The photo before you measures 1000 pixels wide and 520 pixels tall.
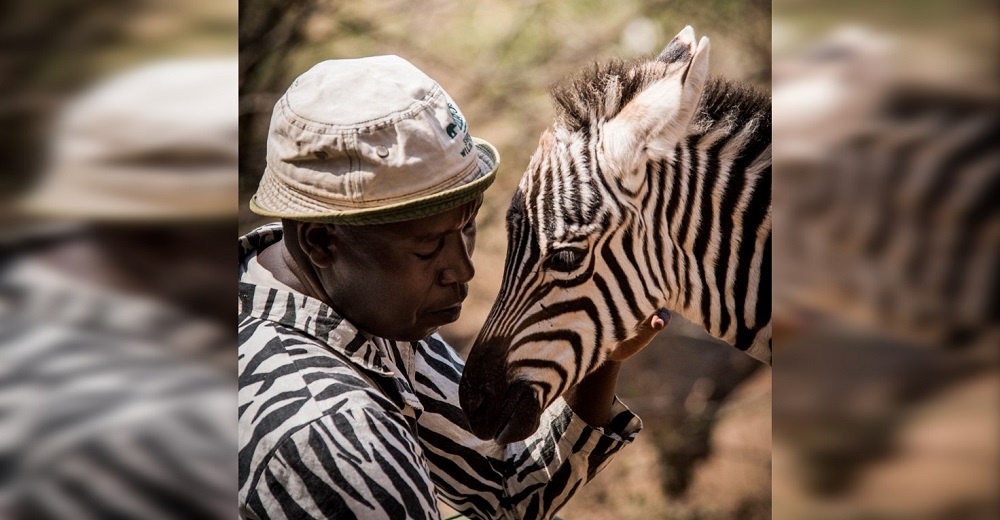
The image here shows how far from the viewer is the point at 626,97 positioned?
65.3 inches

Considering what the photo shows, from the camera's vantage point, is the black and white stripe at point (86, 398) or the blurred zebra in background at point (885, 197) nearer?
the blurred zebra in background at point (885, 197)

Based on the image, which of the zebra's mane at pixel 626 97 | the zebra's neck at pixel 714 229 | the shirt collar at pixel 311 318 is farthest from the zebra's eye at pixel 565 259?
the shirt collar at pixel 311 318

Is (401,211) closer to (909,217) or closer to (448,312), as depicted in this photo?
(448,312)

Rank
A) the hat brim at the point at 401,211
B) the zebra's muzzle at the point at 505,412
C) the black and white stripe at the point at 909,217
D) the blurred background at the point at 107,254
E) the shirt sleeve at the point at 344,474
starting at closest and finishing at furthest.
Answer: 1. the black and white stripe at the point at 909,217
2. the blurred background at the point at 107,254
3. the shirt sleeve at the point at 344,474
4. the hat brim at the point at 401,211
5. the zebra's muzzle at the point at 505,412

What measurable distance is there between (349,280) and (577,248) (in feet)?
1.41

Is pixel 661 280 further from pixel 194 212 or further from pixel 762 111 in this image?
pixel 194 212

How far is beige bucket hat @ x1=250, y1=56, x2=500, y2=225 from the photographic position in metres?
1.48

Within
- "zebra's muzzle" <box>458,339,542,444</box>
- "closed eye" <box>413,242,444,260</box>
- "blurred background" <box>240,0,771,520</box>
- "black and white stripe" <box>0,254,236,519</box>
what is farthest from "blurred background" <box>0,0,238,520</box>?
"blurred background" <box>240,0,771,520</box>

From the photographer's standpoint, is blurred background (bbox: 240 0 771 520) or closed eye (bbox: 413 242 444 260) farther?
blurred background (bbox: 240 0 771 520)

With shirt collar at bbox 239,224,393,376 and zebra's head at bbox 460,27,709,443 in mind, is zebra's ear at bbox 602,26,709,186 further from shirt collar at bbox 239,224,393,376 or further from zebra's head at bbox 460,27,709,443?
shirt collar at bbox 239,224,393,376

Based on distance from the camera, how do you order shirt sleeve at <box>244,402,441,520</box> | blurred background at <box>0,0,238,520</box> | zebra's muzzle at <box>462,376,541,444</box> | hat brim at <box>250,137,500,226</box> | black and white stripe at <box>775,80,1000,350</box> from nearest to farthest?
black and white stripe at <box>775,80,1000,350</box>
blurred background at <box>0,0,238,520</box>
shirt sleeve at <box>244,402,441,520</box>
hat brim at <box>250,137,500,226</box>
zebra's muzzle at <box>462,376,541,444</box>

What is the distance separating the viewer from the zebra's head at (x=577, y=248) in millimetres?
1635

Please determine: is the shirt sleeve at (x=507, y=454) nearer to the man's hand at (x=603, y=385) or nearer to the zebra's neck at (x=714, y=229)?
the man's hand at (x=603, y=385)

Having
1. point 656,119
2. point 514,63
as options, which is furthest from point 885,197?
point 514,63
